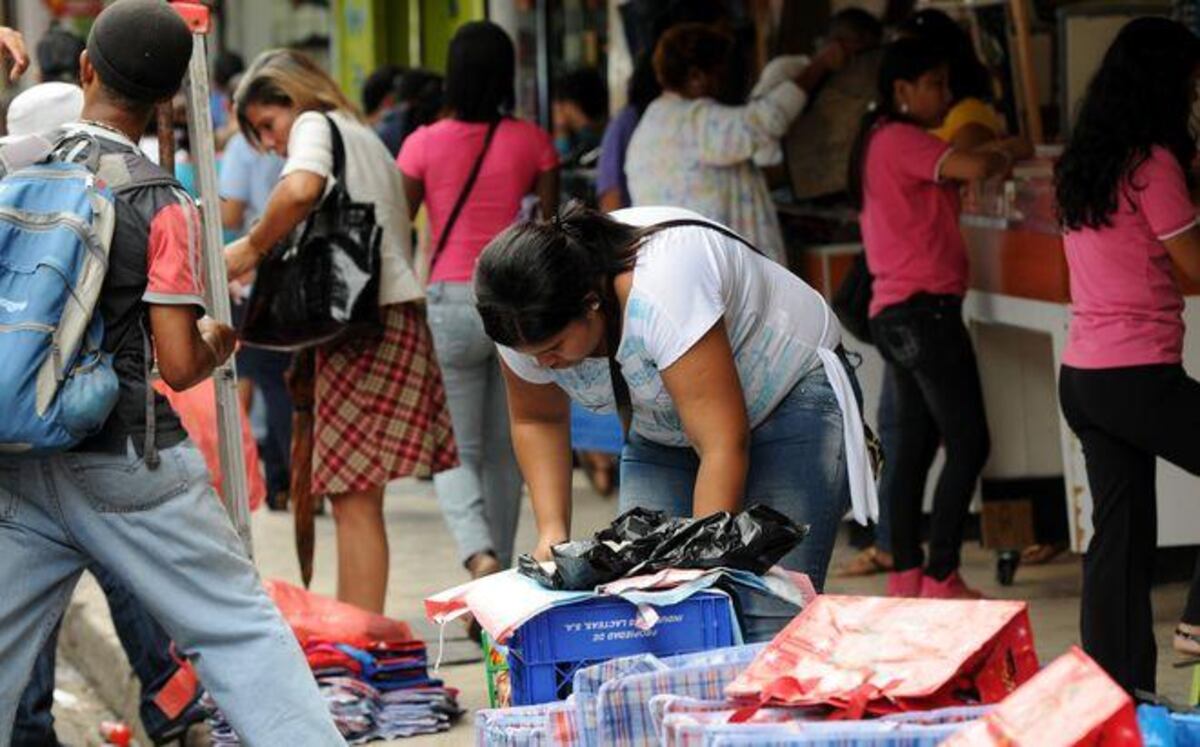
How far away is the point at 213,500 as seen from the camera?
15.4ft

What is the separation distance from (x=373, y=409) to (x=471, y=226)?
922 mm

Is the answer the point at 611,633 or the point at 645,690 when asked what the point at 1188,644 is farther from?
the point at 645,690

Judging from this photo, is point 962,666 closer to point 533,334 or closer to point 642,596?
point 642,596

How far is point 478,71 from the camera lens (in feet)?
24.5

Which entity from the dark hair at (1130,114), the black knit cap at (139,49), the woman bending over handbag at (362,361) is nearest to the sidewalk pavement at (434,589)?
the woman bending over handbag at (362,361)

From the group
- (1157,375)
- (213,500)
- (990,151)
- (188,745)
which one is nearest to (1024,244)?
(990,151)

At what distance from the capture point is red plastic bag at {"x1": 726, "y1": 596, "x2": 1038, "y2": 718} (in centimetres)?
343

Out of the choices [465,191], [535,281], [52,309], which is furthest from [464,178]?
[535,281]

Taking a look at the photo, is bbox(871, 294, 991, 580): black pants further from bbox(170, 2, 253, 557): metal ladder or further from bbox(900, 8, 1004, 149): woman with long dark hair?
bbox(170, 2, 253, 557): metal ladder

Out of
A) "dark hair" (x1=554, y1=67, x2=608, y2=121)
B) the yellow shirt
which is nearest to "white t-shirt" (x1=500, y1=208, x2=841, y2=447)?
the yellow shirt

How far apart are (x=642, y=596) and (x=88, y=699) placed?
14.6 ft

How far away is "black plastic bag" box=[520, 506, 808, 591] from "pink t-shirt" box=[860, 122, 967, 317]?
Answer: 330cm

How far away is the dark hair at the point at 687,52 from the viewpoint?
8023 millimetres

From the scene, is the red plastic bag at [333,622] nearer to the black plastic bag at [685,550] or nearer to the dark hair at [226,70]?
the black plastic bag at [685,550]
